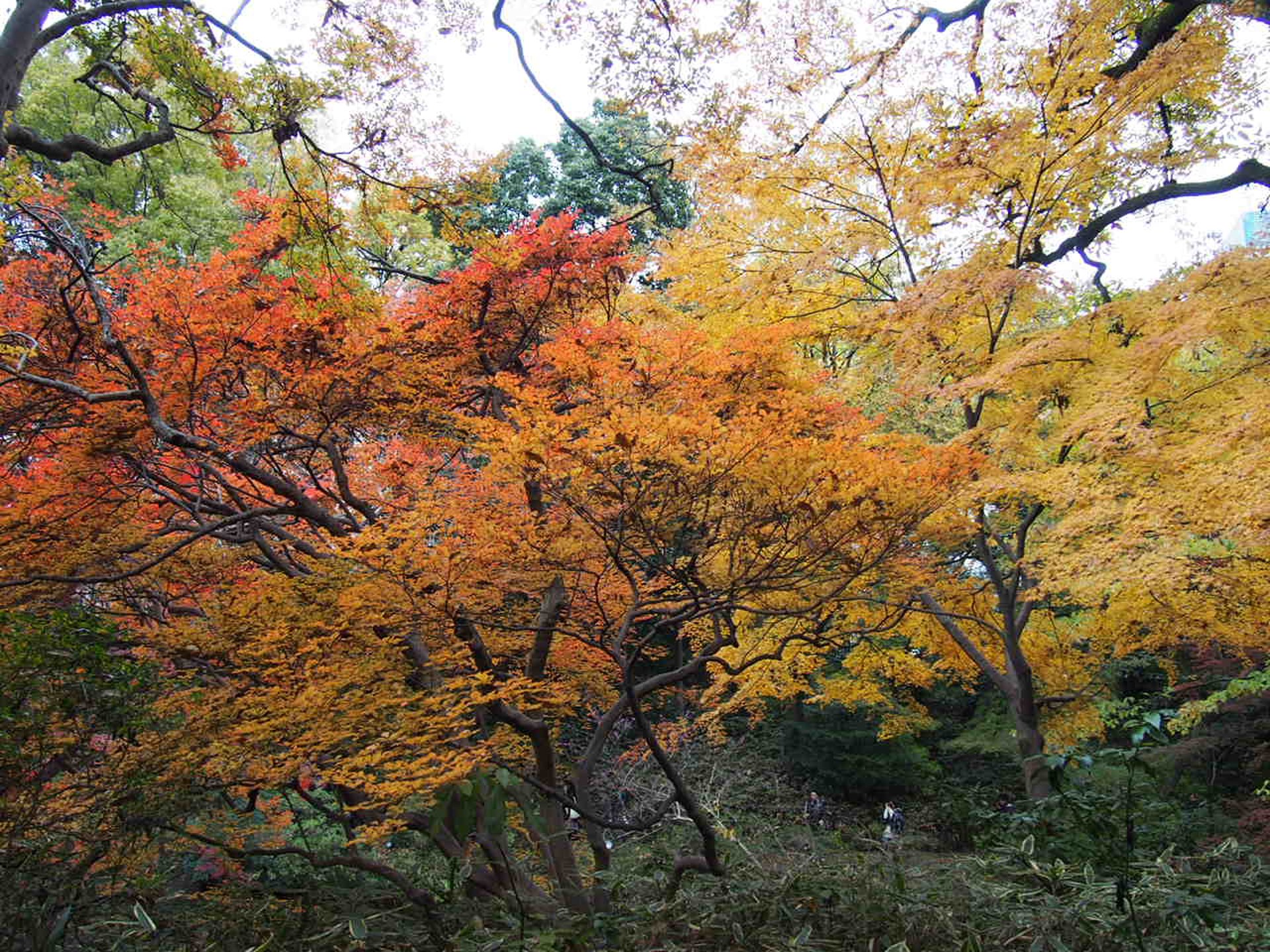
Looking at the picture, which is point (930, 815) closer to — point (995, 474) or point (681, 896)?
point (995, 474)

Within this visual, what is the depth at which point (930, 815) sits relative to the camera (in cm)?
1105

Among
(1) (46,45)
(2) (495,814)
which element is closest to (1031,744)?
(2) (495,814)

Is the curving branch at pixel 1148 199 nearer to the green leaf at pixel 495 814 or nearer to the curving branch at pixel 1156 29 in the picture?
the curving branch at pixel 1156 29

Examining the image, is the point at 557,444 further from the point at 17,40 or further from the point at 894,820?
the point at 894,820

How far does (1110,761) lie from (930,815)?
9.51m

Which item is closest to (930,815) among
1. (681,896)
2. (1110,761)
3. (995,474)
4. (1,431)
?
(995,474)

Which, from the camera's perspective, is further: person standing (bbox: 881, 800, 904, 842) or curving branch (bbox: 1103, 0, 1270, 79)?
person standing (bbox: 881, 800, 904, 842)

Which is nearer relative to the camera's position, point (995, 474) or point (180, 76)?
point (180, 76)

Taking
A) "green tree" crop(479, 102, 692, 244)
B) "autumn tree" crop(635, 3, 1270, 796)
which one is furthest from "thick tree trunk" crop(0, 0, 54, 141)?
"green tree" crop(479, 102, 692, 244)

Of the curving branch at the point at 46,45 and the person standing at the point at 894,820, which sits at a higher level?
the curving branch at the point at 46,45

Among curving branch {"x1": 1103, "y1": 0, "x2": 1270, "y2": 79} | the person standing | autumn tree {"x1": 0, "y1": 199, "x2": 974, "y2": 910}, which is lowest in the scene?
the person standing

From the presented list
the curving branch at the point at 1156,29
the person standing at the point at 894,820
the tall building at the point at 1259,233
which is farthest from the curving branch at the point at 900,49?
the person standing at the point at 894,820

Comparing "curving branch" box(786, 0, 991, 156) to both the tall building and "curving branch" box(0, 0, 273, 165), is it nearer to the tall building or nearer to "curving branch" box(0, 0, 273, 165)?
the tall building

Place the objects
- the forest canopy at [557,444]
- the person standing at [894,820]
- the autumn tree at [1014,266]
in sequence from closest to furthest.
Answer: the forest canopy at [557,444]
the autumn tree at [1014,266]
the person standing at [894,820]
